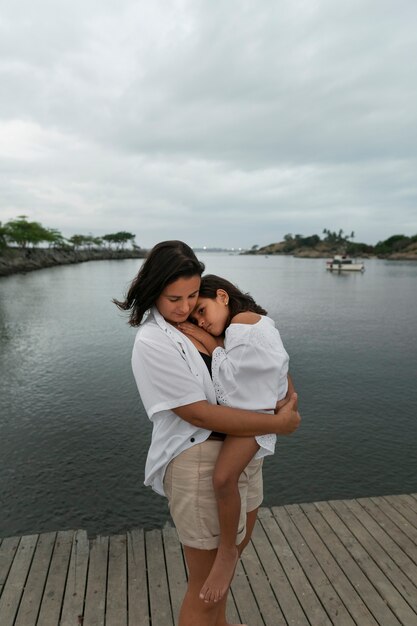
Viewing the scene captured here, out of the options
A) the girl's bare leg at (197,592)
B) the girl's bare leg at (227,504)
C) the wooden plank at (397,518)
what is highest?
the girl's bare leg at (227,504)

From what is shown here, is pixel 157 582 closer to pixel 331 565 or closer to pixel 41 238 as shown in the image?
pixel 331 565

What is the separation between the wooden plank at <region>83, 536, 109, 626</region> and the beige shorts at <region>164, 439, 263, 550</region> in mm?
1758

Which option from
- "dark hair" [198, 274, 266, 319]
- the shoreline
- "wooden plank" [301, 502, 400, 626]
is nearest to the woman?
"dark hair" [198, 274, 266, 319]

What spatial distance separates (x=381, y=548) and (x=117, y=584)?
2.33m

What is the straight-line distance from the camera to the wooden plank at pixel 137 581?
2885 millimetres

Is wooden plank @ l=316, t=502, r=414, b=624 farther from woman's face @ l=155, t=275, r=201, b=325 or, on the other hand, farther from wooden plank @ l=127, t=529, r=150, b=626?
woman's face @ l=155, t=275, r=201, b=325

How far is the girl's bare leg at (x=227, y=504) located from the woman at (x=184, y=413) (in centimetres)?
5

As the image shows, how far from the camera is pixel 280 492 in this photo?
24.1 feet

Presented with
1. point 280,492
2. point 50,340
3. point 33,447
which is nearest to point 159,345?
point 280,492

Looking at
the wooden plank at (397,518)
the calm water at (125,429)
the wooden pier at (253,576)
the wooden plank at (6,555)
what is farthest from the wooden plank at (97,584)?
the calm water at (125,429)

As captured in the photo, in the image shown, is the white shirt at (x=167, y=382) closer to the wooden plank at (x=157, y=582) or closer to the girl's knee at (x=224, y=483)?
the girl's knee at (x=224, y=483)

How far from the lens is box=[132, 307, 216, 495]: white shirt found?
1.60 metres

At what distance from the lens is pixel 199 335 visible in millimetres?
1832

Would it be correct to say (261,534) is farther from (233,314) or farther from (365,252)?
(365,252)
